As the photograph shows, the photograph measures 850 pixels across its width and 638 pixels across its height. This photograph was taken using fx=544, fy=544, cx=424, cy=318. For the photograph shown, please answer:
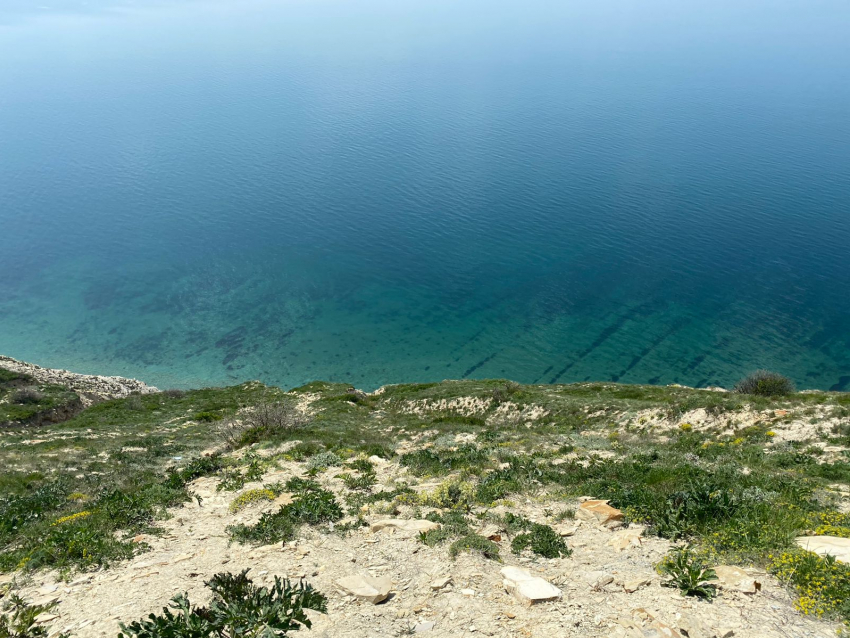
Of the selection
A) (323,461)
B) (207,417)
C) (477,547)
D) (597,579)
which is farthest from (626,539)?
(207,417)

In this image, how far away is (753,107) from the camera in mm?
144500

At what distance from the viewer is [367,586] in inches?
390

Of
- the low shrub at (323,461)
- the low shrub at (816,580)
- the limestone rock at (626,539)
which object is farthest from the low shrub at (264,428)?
the low shrub at (816,580)

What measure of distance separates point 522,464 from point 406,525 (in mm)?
6029

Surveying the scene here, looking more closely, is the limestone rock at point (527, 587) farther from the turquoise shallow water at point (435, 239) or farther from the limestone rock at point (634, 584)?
the turquoise shallow water at point (435, 239)

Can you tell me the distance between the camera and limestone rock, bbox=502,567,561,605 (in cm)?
934

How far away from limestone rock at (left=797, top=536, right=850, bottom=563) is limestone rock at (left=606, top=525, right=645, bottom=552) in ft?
9.35

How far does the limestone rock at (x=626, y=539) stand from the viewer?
439 inches

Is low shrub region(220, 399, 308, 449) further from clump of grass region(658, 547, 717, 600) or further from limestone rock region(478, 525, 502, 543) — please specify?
clump of grass region(658, 547, 717, 600)

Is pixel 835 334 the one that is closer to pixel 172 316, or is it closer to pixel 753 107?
pixel 172 316

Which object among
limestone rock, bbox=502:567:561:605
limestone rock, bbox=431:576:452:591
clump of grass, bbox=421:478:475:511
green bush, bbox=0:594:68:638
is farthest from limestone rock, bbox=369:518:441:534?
green bush, bbox=0:594:68:638

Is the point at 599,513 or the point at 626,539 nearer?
the point at 626,539

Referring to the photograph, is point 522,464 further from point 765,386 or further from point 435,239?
point 435,239

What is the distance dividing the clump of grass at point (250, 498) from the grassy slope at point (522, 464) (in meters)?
1.65
